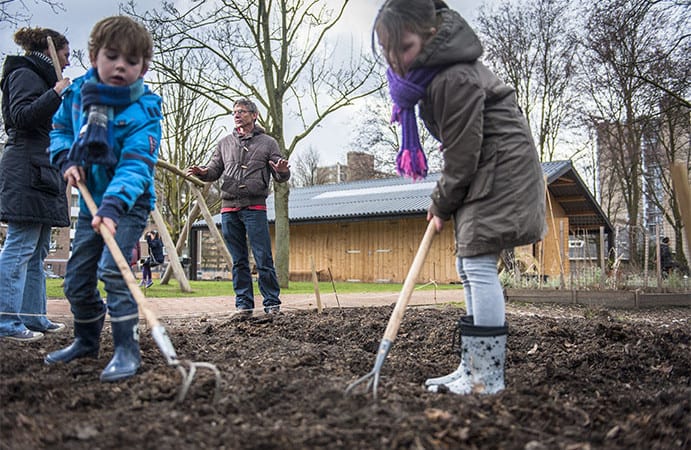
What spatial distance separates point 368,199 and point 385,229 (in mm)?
1819

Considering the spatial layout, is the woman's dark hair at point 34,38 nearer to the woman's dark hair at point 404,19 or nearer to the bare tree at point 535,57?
the woman's dark hair at point 404,19

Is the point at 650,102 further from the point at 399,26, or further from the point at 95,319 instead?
the point at 95,319

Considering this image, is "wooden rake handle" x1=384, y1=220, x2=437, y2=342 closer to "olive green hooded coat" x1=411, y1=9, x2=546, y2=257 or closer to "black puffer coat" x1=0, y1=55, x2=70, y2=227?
"olive green hooded coat" x1=411, y1=9, x2=546, y2=257

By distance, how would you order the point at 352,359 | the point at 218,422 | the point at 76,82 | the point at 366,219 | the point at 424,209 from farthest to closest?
the point at 366,219
the point at 424,209
the point at 352,359
the point at 76,82
the point at 218,422

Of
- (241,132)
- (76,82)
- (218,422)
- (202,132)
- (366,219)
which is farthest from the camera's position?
(202,132)

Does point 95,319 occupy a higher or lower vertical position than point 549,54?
lower

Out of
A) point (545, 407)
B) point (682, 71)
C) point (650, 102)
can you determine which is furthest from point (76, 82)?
point (650, 102)

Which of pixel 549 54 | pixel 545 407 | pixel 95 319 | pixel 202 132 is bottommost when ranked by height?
pixel 545 407

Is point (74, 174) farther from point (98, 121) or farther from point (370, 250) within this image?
point (370, 250)

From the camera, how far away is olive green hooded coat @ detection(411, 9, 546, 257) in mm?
2328

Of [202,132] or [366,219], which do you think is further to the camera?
[202,132]

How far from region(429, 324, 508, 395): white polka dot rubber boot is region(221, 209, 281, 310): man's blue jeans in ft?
9.79

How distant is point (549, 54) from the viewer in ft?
68.7

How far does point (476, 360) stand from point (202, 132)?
1964cm
